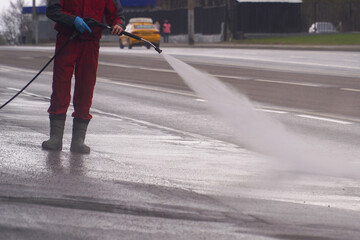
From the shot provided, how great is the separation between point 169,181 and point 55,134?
2.06m

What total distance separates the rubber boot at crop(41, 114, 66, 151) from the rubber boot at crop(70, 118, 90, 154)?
0.13 meters

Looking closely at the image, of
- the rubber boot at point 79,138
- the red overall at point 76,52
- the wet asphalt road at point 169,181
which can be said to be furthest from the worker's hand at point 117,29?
the wet asphalt road at point 169,181

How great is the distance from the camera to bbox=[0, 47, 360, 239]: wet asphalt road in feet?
18.7

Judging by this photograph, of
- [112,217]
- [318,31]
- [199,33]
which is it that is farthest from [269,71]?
[199,33]

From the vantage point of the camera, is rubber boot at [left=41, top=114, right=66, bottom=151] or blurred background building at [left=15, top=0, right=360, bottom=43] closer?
rubber boot at [left=41, top=114, right=66, bottom=151]

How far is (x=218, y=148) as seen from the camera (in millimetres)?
10023

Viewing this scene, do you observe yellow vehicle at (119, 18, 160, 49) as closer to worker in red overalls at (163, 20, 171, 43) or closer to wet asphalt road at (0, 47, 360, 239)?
worker in red overalls at (163, 20, 171, 43)

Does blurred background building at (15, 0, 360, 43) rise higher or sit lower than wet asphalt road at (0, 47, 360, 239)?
higher

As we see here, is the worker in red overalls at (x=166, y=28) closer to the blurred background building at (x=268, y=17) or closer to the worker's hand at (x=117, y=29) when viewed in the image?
the blurred background building at (x=268, y=17)

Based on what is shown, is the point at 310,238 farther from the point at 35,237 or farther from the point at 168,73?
the point at 168,73

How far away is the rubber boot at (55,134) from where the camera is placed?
361 inches

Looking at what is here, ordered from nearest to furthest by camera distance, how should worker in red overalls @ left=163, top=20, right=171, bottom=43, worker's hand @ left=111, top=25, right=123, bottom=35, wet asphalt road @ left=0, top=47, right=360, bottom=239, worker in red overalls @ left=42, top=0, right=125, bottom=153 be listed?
1. wet asphalt road @ left=0, top=47, right=360, bottom=239
2. worker in red overalls @ left=42, top=0, right=125, bottom=153
3. worker's hand @ left=111, top=25, right=123, bottom=35
4. worker in red overalls @ left=163, top=20, right=171, bottom=43

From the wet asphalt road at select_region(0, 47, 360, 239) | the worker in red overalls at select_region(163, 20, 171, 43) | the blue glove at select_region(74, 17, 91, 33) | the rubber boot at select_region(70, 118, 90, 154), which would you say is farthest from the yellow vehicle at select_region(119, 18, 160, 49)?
the blue glove at select_region(74, 17, 91, 33)

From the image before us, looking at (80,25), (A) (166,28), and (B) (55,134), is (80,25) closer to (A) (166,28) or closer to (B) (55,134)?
(B) (55,134)
